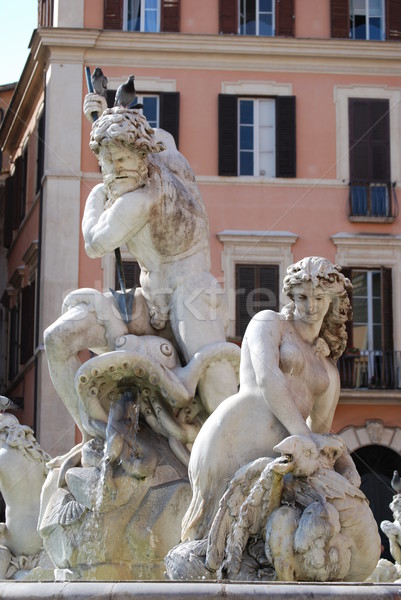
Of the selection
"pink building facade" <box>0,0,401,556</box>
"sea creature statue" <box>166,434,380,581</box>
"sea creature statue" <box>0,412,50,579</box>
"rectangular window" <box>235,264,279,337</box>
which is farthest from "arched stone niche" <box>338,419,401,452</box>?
"sea creature statue" <box>166,434,380,581</box>

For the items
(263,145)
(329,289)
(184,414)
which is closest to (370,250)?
(263,145)

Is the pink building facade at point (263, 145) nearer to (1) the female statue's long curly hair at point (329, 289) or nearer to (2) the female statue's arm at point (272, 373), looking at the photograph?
(1) the female statue's long curly hair at point (329, 289)

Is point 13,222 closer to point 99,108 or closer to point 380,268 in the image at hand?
point 380,268

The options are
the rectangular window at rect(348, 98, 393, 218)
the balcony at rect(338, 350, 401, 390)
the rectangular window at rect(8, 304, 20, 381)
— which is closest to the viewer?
the balcony at rect(338, 350, 401, 390)

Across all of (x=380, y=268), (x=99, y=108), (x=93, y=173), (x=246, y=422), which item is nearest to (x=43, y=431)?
(x=93, y=173)

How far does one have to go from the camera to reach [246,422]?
19.0 feet

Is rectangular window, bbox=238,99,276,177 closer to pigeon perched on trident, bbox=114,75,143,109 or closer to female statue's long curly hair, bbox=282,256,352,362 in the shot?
pigeon perched on trident, bbox=114,75,143,109

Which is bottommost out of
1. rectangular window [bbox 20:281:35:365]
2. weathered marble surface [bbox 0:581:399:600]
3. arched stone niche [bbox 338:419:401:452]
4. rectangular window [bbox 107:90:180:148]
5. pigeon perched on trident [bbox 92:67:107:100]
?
arched stone niche [bbox 338:419:401:452]

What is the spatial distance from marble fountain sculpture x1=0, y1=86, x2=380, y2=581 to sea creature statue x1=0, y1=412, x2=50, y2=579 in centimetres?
95

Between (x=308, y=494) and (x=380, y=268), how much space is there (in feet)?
72.1

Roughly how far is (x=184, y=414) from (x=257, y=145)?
20.8 metres

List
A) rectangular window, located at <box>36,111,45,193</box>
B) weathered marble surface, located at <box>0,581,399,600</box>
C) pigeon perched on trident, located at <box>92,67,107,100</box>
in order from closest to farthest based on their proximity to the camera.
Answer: weathered marble surface, located at <box>0,581,399,600</box> < pigeon perched on trident, located at <box>92,67,107,100</box> < rectangular window, located at <box>36,111,45,193</box>

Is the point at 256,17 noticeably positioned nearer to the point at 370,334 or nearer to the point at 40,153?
the point at 40,153

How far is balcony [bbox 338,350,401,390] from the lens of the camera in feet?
86.9
